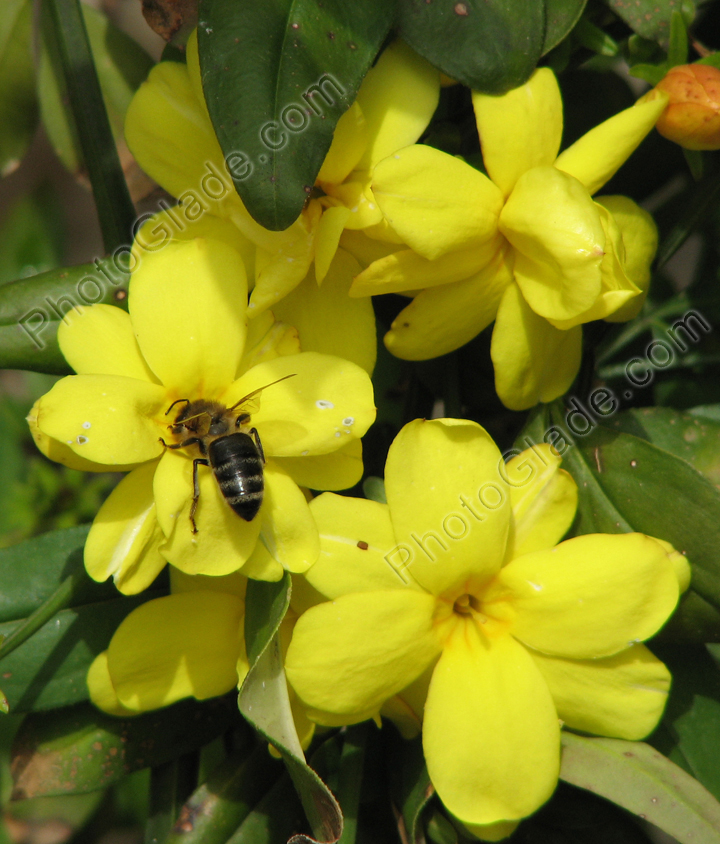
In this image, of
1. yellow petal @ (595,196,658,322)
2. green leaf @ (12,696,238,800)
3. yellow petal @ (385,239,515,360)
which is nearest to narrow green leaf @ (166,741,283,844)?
green leaf @ (12,696,238,800)

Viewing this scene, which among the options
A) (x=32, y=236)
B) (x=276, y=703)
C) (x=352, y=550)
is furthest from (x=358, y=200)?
(x=32, y=236)

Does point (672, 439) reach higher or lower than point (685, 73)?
lower

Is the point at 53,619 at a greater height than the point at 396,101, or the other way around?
the point at 396,101

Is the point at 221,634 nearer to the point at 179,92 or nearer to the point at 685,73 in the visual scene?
the point at 179,92

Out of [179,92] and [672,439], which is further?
[672,439]

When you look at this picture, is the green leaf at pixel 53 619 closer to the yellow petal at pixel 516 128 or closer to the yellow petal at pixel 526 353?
the yellow petal at pixel 526 353

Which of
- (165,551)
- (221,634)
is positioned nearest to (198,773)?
(221,634)

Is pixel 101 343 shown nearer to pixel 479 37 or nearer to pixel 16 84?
pixel 479 37

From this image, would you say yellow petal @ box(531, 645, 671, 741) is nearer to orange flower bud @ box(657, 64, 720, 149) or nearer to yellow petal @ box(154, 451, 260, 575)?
yellow petal @ box(154, 451, 260, 575)
